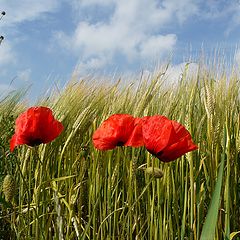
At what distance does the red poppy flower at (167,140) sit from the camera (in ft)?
2.39

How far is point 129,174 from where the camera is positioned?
1159 mm

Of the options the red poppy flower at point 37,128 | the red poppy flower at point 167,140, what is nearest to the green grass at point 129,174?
the red poppy flower at point 37,128

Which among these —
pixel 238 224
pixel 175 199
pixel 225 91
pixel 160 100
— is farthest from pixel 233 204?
pixel 160 100

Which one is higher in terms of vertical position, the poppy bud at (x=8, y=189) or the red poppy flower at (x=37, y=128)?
the red poppy flower at (x=37, y=128)

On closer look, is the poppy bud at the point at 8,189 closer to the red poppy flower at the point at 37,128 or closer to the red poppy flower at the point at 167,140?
the red poppy flower at the point at 37,128

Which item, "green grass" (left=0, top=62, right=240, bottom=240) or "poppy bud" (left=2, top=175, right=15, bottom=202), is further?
"green grass" (left=0, top=62, right=240, bottom=240)

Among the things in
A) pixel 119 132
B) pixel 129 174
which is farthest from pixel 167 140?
pixel 129 174

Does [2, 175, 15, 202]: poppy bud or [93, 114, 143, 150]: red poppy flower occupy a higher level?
[93, 114, 143, 150]: red poppy flower

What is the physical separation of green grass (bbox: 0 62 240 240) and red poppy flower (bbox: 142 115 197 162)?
0.26m

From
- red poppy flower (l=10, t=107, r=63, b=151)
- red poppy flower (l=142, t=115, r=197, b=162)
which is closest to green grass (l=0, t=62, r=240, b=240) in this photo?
red poppy flower (l=10, t=107, r=63, b=151)

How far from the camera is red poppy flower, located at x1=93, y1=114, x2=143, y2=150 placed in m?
0.84

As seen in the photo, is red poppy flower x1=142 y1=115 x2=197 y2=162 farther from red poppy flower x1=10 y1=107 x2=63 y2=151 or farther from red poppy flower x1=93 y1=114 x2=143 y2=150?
red poppy flower x1=10 y1=107 x2=63 y2=151

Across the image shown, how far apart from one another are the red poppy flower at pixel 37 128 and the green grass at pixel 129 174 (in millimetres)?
155

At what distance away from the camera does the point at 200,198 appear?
3.76 ft
